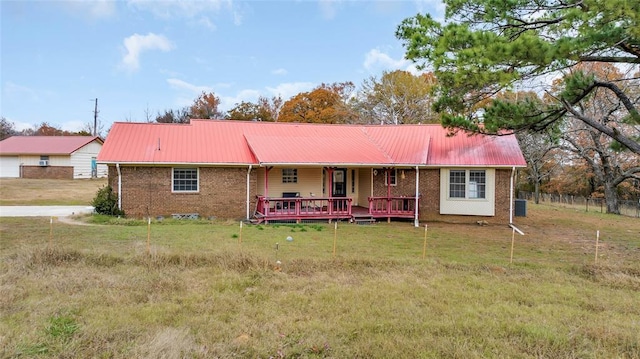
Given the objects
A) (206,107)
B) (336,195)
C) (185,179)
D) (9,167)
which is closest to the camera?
(185,179)

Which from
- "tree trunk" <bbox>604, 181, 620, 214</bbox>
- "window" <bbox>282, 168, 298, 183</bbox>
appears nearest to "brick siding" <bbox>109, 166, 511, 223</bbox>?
"window" <bbox>282, 168, 298, 183</bbox>

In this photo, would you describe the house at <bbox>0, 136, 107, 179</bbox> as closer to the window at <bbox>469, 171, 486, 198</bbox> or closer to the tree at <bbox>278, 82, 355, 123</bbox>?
the tree at <bbox>278, 82, 355, 123</bbox>

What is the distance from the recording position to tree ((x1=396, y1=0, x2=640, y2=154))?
26.7 feet

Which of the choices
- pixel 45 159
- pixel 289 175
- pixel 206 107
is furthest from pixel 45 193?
pixel 206 107

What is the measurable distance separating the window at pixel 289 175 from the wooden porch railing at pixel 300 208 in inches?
51.2

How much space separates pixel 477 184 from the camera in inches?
678

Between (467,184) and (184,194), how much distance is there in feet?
39.9

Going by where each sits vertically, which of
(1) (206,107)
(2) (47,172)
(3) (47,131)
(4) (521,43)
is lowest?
(2) (47,172)

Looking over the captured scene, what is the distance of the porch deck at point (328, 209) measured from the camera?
16.0 meters

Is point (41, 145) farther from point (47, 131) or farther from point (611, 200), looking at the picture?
point (611, 200)

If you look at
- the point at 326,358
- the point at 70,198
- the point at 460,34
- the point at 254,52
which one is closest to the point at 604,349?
the point at 326,358

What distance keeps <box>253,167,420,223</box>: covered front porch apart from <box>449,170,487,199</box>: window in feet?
5.58

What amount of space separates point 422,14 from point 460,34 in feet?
6.70

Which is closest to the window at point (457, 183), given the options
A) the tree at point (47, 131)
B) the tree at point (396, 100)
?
the tree at point (396, 100)
